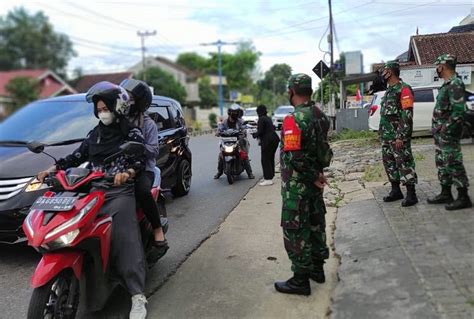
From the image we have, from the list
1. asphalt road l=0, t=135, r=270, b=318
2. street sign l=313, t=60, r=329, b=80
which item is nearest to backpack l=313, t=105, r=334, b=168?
asphalt road l=0, t=135, r=270, b=318

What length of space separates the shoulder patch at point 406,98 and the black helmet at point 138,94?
3062 mm

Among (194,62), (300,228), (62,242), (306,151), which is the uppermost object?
(194,62)

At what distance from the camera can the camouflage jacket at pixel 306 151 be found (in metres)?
4.02

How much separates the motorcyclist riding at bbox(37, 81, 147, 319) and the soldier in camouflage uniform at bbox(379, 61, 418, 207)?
329 cm

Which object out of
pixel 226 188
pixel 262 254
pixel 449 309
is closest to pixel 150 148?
pixel 262 254

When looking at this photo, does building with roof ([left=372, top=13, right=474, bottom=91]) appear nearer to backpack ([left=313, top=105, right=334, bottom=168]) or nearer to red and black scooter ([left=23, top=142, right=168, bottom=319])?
backpack ([left=313, top=105, right=334, bottom=168])

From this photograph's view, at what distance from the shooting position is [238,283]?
4.59 metres

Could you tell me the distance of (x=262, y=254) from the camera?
5.38 meters

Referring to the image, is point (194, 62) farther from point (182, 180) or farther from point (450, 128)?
point (450, 128)

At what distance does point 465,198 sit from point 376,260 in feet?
5.45

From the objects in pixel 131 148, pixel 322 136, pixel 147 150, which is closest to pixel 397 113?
pixel 322 136

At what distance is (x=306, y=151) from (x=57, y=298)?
2.19 meters

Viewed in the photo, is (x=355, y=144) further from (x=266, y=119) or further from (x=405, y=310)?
(x=405, y=310)

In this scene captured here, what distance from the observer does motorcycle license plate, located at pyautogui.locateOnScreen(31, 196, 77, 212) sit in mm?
3581
